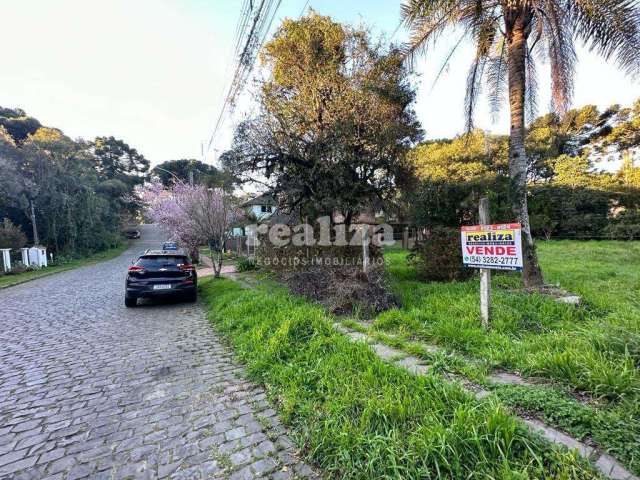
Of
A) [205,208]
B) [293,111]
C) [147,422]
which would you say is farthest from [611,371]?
[205,208]

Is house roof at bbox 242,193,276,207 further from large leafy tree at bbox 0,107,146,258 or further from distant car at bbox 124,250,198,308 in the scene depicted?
large leafy tree at bbox 0,107,146,258

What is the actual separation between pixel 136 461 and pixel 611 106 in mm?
30395

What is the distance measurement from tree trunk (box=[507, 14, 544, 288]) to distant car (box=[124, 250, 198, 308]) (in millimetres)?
7841

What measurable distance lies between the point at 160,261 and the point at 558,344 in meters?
7.85

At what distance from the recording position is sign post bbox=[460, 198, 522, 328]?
11.9 feet

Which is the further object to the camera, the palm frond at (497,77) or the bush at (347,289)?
the palm frond at (497,77)

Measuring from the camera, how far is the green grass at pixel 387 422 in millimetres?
1753

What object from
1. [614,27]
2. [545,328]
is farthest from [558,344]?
[614,27]

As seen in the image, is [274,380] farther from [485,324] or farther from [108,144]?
[108,144]

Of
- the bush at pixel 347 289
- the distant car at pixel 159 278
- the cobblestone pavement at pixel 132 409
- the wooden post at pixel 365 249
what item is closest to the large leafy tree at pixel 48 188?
the distant car at pixel 159 278

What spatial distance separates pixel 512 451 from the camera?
5.93 ft

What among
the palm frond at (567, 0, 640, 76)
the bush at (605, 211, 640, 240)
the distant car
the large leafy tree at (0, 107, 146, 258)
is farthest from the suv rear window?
the bush at (605, 211, 640, 240)

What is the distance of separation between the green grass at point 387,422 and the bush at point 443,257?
4.29m

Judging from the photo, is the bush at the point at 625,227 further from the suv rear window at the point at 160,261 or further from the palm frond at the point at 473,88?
the suv rear window at the point at 160,261
